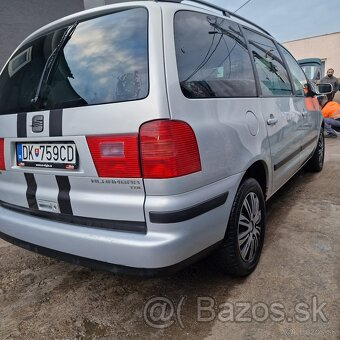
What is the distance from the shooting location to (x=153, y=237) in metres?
1.62

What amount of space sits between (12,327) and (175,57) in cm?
177

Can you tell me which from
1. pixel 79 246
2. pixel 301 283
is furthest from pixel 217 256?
pixel 79 246

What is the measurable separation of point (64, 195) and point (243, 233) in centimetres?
116

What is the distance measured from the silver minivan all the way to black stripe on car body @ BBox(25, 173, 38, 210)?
0.03 feet

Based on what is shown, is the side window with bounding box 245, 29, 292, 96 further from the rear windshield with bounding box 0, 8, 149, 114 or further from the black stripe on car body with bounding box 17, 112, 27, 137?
the black stripe on car body with bounding box 17, 112, 27, 137

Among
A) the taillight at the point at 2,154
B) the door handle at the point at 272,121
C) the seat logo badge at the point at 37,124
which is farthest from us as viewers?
the door handle at the point at 272,121

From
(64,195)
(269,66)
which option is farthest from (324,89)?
(64,195)

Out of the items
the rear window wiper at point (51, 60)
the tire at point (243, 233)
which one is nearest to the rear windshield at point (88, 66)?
the rear window wiper at point (51, 60)

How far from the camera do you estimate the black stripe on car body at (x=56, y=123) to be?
1.80 metres

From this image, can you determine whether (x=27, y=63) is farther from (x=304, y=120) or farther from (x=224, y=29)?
(x=304, y=120)

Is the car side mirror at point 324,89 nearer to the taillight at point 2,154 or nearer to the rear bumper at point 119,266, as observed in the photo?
the rear bumper at point 119,266

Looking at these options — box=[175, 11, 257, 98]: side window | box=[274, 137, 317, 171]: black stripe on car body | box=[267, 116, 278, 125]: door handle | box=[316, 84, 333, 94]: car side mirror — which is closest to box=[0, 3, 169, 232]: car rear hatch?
box=[175, 11, 257, 98]: side window

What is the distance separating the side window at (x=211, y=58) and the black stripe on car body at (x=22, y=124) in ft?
3.14

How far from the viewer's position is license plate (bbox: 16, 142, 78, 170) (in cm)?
180
